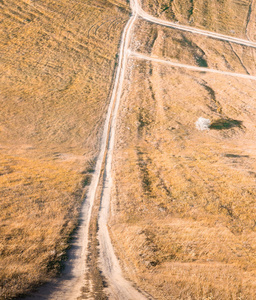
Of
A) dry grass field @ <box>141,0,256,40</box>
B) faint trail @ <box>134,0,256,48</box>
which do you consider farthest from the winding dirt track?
dry grass field @ <box>141,0,256,40</box>

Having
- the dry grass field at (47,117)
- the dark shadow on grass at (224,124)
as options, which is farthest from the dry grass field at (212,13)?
the dark shadow on grass at (224,124)

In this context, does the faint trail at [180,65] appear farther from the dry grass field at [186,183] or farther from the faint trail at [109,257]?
the faint trail at [109,257]

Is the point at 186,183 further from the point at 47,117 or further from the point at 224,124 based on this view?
the point at 47,117

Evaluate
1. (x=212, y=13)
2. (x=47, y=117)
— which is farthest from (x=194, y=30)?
(x=47, y=117)

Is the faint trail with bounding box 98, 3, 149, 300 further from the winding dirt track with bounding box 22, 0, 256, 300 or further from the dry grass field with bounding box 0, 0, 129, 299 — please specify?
the dry grass field with bounding box 0, 0, 129, 299

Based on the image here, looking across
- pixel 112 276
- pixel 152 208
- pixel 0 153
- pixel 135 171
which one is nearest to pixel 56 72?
pixel 0 153

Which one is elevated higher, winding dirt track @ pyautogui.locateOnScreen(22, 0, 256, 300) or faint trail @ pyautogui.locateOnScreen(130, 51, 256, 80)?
faint trail @ pyautogui.locateOnScreen(130, 51, 256, 80)
